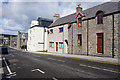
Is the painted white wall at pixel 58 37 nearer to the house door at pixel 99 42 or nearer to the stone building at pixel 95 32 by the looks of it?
the stone building at pixel 95 32

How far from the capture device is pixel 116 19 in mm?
12531

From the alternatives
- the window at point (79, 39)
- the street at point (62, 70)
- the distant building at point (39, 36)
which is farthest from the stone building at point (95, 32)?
the distant building at point (39, 36)

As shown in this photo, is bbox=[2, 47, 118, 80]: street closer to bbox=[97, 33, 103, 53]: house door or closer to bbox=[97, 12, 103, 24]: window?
bbox=[97, 33, 103, 53]: house door

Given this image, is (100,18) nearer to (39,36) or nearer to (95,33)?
(95,33)

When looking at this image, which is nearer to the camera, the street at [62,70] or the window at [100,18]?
the street at [62,70]

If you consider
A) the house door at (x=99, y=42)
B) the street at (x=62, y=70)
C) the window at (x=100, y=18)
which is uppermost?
the window at (x=100, y=18)

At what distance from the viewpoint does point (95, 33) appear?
14984 mm

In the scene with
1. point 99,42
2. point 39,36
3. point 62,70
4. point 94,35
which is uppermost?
point 39,36

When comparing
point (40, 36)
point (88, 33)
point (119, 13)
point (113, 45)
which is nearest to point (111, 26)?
point (119, 13)

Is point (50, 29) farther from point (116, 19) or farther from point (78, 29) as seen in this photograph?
point (116, 19)

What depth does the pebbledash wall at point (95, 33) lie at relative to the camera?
1265cm

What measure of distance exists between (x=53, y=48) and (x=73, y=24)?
10299 mm

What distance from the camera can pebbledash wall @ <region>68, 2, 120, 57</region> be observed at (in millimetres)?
12648

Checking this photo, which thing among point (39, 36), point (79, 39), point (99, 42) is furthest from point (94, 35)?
point (39, 36)
